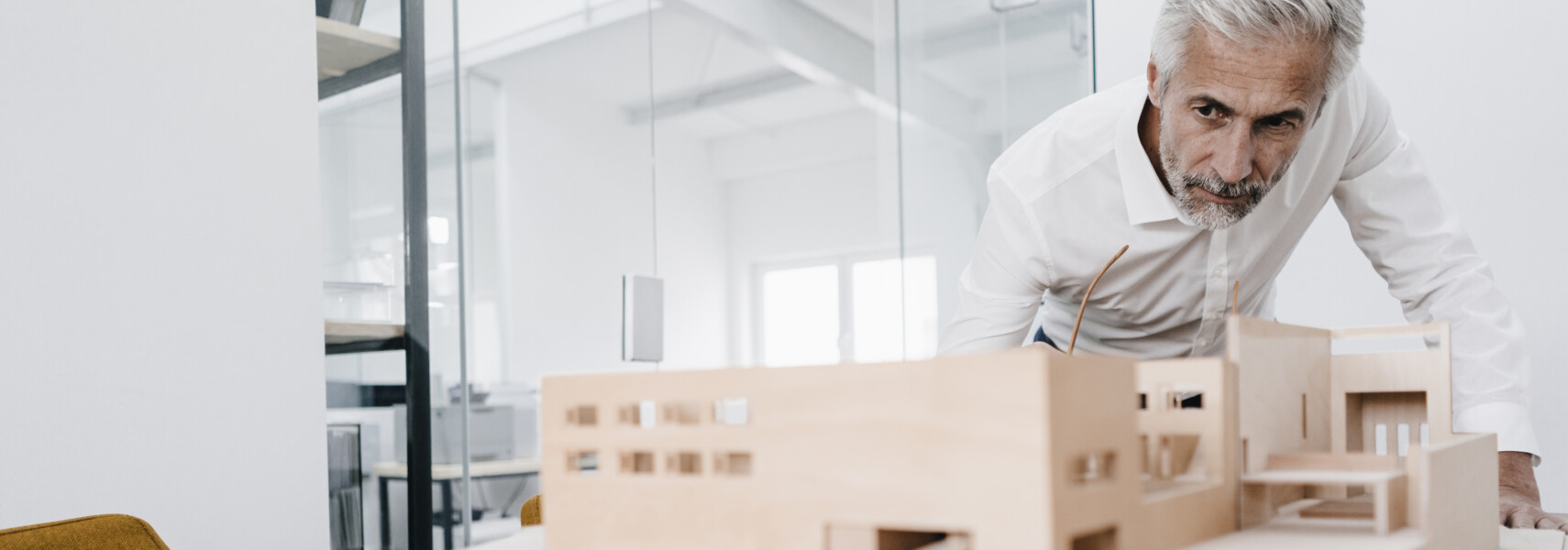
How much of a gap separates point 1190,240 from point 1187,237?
0.01 m

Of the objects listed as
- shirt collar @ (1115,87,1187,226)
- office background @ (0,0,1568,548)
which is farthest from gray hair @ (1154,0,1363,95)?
office background @ (0,0,1568,548)

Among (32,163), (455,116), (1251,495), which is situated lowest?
(1251,495)

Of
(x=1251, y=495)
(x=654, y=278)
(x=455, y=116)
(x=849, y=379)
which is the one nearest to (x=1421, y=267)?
(x=1251, y=495)

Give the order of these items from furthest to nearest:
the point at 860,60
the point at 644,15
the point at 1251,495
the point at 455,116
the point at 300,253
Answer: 1. the point at 860,60
2. the point at 644,15
3. the point at 455,116
4. the point at 300,253
5. the point at 1251,495

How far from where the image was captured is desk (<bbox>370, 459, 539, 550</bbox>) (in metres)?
1.82

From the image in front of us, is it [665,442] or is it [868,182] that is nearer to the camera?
[665,442]

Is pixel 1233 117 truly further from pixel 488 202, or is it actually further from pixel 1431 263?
pixel 488 202

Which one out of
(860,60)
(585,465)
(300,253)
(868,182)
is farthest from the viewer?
(868,182)

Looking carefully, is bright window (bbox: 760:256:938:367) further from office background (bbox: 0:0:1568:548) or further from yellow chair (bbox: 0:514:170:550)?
yellow chair (bbox: 0:514:170:550)

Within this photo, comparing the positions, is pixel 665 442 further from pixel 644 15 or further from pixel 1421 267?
pixel 644 15

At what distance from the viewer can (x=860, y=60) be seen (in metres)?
3.50

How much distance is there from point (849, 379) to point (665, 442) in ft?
0.41

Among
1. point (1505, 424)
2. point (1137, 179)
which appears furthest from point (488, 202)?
point (1505, 424)

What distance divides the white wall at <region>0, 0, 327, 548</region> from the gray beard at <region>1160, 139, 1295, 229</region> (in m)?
→ 1.25
